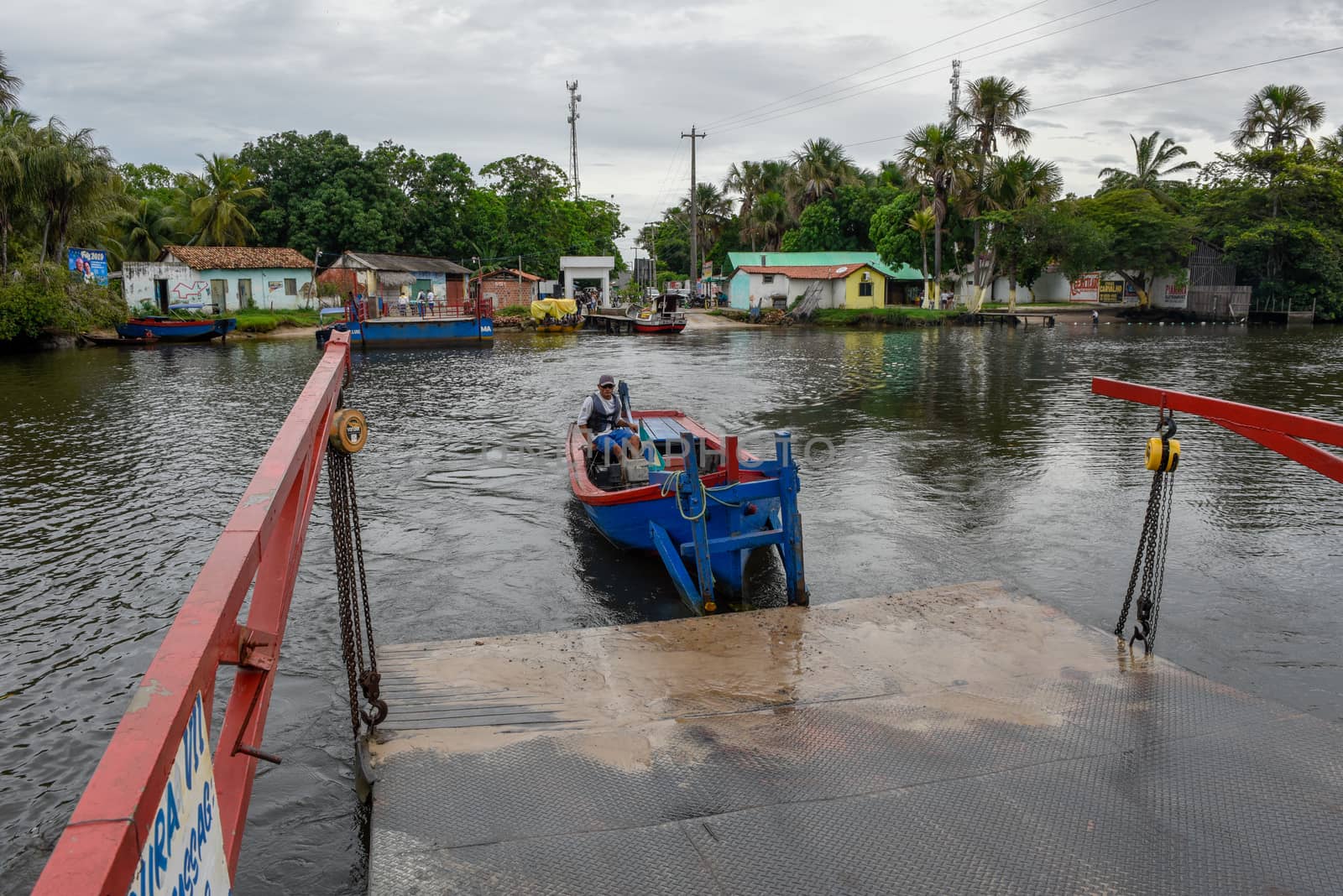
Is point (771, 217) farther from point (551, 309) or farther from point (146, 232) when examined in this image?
point (146, 232)

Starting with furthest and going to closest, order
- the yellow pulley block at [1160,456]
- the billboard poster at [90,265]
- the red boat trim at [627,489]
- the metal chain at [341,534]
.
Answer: the billboard poster at [90,265] → the red boat trim at [627,489] → the yellow pulley block at [1160,456] → the metal chain at [341,534]

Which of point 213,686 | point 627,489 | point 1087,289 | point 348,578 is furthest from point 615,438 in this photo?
point 1087,289

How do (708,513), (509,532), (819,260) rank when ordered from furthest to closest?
(819,260), (509,532), (708,513)

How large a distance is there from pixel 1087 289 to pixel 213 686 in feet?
246

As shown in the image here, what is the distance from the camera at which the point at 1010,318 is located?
5347 cm

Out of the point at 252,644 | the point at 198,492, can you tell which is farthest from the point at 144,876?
the point at 198,492

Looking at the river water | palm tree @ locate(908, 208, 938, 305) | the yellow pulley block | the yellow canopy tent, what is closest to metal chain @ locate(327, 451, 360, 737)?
the river water

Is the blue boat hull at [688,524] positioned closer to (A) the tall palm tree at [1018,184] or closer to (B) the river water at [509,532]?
(B) the river water at [509,532]

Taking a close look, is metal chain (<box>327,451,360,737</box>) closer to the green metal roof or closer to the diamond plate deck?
the diamond plate deck

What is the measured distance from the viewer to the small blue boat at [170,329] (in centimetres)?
4156

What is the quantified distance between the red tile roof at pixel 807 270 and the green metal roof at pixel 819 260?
3.28 ft

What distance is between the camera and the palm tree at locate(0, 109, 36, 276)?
36.1 metres

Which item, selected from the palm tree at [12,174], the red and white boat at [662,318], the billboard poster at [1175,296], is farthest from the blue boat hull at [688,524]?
the billboard poster at [1175,296]

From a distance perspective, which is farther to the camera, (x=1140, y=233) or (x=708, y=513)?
(x=1140, y=233)
